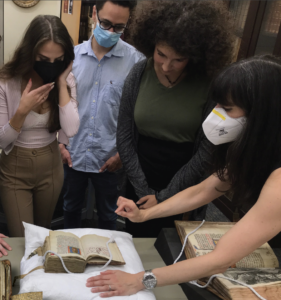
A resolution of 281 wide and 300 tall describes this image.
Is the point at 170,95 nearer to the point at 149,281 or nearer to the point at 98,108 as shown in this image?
the point at 98,108

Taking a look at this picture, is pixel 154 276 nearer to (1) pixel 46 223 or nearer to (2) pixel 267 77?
(2) pixel 267 77

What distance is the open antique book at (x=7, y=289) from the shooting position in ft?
2.92

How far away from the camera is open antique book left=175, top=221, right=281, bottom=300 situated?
38.5 inches

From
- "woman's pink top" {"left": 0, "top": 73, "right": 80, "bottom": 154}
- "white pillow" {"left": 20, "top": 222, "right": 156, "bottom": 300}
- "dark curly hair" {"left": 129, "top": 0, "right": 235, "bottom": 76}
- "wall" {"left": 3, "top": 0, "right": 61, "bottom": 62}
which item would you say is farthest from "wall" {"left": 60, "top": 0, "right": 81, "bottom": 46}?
"white pillow" {"left": 20, "top": 222, "right": 156, "bottom": 300}

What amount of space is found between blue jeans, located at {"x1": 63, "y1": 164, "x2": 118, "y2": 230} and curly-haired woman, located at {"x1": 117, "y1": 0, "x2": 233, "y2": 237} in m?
0.33

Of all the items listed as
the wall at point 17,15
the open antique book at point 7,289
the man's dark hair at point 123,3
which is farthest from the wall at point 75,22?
the open antique book at point 7,289

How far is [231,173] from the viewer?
1.13 metres

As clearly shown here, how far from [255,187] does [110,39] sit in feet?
3.71

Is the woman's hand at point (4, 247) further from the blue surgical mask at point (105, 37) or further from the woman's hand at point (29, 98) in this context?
the blue surgical mask at point (105, 37)

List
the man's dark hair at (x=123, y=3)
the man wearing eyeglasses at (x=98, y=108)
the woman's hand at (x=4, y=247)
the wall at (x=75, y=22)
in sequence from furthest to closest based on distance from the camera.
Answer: the wall at (x=75, y=22)
the man wearing eyeglasses at (x=98, y=108)
the man's dark hair at (x=123, y=3)
the woman's hand at (x=4, y=247)

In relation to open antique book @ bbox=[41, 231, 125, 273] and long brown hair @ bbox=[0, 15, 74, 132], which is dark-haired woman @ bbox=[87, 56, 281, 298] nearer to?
open antique book @ bbox=[41, 231, 125, 273]

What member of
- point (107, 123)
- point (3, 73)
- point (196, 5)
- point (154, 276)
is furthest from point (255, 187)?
point (3, 73)

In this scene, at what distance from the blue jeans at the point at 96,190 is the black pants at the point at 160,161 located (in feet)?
1.28

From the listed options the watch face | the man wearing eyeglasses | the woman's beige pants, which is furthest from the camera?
the man wearing eyeglasses
